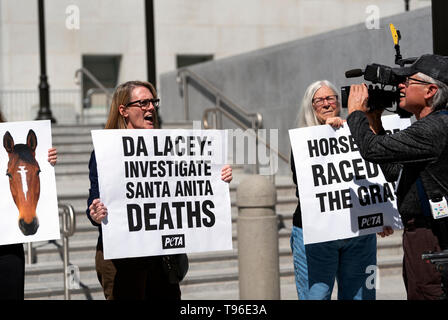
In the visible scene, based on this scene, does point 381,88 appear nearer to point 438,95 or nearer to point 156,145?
point 438,95

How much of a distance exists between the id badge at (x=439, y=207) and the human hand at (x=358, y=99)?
0.69 m

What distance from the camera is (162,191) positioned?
17.3ft

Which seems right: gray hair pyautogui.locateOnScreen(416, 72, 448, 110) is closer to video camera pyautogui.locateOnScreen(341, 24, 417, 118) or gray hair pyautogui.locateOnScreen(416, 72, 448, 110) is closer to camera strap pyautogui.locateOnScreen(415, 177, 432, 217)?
video camera pyautogui.locateOnScreen(341, 24, 417, 118)

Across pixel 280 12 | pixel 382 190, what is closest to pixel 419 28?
pixel 382 190

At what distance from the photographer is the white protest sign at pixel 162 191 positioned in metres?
5.08

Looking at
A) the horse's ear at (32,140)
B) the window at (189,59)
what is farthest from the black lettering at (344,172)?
the window at (189,59)

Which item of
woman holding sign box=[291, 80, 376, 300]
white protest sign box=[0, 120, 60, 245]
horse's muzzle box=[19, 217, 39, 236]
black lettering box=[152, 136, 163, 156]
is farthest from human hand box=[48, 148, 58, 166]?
woman holding sign box=[291, 80, 376, 300]

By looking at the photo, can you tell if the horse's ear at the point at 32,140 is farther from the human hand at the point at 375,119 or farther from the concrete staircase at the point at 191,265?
the concrete staircase at the point at 191,265

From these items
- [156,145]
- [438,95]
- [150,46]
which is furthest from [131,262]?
[150,46]

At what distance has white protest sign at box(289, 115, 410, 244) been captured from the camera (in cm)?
555

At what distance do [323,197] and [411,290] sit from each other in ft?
4.16

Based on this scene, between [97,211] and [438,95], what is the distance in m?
2.06

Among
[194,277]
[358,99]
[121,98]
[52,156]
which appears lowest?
[194,277]

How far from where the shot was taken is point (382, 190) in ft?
18.9
